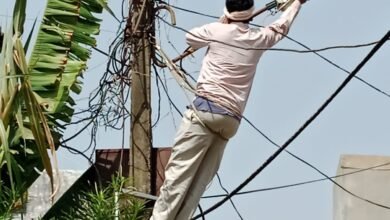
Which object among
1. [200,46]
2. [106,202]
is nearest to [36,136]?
[106,202]

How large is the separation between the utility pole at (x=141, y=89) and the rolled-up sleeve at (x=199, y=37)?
1.09m

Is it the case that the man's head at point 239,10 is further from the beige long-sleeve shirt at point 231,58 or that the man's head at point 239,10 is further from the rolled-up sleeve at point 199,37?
the rolled-up sleeve at point 199,37

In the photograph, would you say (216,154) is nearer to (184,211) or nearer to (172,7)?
(184,211)

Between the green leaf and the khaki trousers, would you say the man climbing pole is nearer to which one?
the khaki trousers

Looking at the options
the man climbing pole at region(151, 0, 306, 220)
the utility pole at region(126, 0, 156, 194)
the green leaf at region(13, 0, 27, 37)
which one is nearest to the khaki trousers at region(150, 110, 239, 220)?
the man climbing pole at region(151, 0, 306, 220)

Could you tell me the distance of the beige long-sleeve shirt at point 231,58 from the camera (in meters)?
8.73

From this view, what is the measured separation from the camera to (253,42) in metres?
8.84

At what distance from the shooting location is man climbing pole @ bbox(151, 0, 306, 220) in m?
8.74

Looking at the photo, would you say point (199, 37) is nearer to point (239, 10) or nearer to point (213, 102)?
point (239, 10)

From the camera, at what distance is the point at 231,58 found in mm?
8758

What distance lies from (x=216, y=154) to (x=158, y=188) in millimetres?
1094

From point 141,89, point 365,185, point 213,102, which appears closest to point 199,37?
point 213,102

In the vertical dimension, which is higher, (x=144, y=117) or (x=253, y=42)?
(x=253, y=42)

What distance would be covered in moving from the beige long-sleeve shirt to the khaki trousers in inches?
6.4
